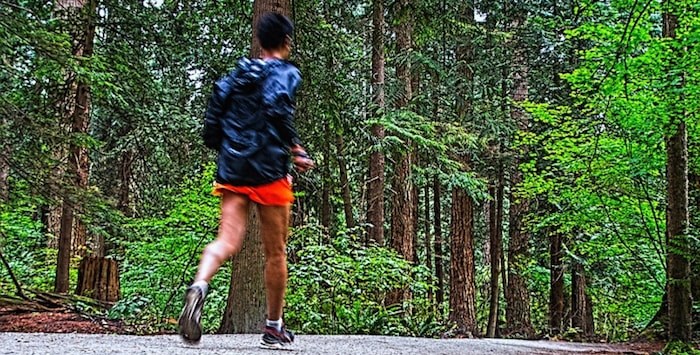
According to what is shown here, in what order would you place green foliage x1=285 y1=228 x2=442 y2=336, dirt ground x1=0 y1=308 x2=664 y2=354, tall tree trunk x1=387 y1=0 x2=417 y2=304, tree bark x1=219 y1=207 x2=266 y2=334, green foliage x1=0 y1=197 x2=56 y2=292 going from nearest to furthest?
tree bark x1=219 y1=207 x2=266 y2=334 < dirt ground x1=0 y1=308 x2=664 y2=354 < green foliage x1=285 y1=228 x2=442 y2=336 < green foliage x1=0 y1=197 x2=56 y2=292 < tall tree trunk x1=387 y1=0 x2=417 y2=304

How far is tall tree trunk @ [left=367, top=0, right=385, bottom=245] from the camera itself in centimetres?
1427

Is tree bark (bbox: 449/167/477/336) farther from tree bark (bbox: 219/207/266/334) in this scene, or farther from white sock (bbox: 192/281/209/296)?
white sock (bbox: 192/281/209/296)

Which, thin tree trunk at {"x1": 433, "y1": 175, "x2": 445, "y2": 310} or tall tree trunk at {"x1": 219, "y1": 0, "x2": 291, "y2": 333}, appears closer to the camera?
Answer: tall tree trunk at {"x1": 219, "y1": 0, "x2": 291, "y2": 333}

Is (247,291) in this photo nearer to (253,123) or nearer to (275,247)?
(275,247)

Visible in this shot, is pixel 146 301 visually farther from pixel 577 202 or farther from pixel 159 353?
pixel 577 202

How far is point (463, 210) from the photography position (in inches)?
666

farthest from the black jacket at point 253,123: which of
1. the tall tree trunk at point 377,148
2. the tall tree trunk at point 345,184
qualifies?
the tall tree trunk at point 345,184

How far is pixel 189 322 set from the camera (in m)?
3.62

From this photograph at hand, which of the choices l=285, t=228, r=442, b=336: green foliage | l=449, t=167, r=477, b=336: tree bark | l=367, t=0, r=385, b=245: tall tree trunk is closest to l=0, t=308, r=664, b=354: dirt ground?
l=285, t=228, r=442, b=336: green foliage

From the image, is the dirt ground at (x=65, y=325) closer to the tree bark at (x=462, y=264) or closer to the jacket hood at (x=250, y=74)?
the jacket hood at (x=250, y=74)

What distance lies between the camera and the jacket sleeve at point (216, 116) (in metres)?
3.94

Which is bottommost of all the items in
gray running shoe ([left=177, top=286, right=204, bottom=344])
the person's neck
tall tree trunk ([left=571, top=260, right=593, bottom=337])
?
tall tree trunk ([left=571, top=260, right=593, bottom=337])

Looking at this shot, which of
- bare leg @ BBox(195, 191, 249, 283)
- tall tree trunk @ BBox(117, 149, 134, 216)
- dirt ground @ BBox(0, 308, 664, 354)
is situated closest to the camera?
bare leg @ BBox(195, 191, 249, 283)

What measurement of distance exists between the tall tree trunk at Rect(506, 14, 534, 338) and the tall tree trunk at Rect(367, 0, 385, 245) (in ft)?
12.9
